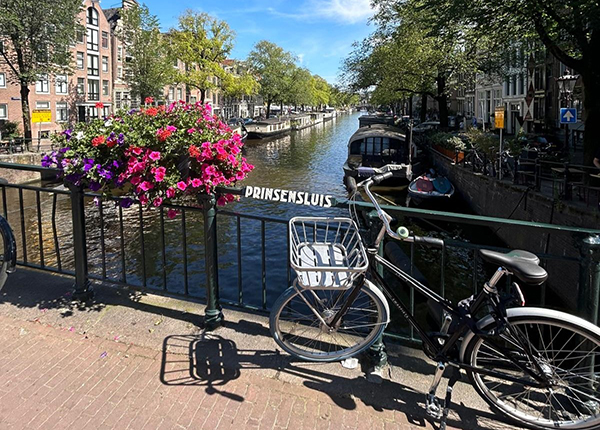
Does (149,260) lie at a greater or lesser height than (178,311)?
lesser

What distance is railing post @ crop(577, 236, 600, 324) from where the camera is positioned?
2.67 metres

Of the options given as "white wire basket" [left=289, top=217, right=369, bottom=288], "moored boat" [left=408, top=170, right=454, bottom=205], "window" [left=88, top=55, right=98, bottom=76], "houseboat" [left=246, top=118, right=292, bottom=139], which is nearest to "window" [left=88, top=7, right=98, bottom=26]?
"window" [left=88, top=55, right=98, bottom=76]

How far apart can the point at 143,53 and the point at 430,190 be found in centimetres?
3308

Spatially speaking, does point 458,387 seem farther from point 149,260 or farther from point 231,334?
point 149,260

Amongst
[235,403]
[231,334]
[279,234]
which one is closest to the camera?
[235,403]

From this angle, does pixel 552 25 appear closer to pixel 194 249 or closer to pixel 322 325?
pixel 194 249

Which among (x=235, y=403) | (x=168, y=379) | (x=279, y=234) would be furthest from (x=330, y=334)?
(x=279, y=234)

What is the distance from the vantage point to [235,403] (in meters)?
2.87

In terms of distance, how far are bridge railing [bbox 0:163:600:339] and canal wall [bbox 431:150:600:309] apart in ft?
0.17

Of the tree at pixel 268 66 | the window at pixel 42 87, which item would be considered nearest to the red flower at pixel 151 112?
the window at pixel 42 87

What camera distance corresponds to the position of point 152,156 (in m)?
3.43

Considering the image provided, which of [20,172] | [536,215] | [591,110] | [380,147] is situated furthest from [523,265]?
[20,172]

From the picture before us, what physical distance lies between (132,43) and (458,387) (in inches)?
1814

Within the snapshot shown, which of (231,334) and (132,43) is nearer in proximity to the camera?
(231,334)
